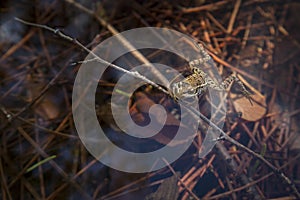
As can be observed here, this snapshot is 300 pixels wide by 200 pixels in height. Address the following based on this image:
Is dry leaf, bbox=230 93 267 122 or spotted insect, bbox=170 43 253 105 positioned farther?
dry leaf, bbox=230 93 267 122

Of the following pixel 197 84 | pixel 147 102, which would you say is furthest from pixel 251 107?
pixel 147 102

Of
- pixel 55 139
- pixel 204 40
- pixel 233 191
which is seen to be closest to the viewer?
pixel 233 191

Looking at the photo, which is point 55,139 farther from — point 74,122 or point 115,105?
point 115,105

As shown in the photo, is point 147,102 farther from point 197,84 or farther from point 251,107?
point 251,107

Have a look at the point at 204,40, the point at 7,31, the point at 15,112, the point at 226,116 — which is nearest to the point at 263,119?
the point at 226,116

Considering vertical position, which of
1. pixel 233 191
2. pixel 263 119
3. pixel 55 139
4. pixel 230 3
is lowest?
pixel 233 191

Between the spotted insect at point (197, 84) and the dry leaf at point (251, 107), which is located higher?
the spotted insect at point (197, 84)

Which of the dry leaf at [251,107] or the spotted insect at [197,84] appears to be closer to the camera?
the spotted insect at [197,84]
